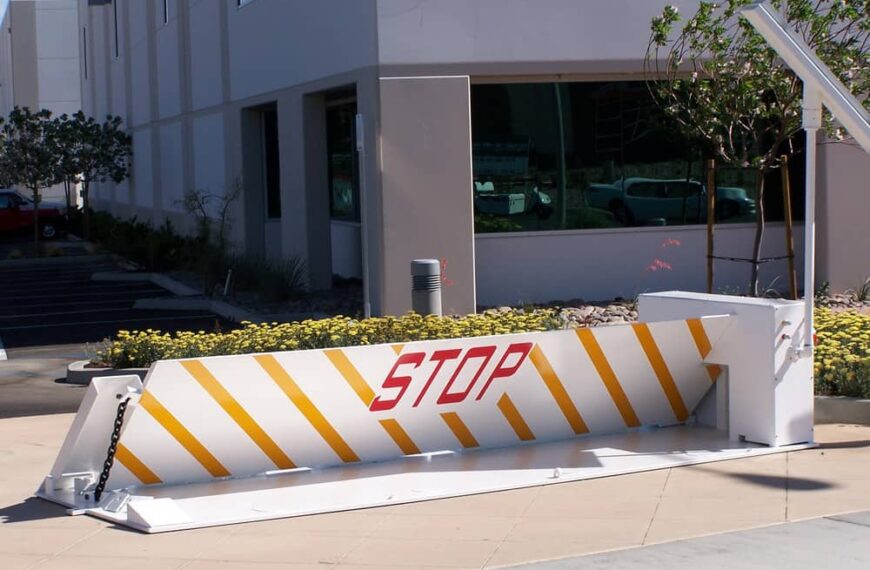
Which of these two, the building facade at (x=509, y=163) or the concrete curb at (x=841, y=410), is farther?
the building facade at (x=509, y=163)

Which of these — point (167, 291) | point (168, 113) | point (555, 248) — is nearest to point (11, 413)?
point (555, 248)

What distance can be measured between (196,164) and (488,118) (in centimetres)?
1294

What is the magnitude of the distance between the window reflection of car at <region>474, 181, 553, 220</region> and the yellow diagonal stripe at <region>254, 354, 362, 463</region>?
9.09 m

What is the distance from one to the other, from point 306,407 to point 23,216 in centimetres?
3536

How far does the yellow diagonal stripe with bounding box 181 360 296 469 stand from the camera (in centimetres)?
846

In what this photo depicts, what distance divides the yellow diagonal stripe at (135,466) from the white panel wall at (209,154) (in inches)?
706

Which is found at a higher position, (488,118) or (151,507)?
(488,118)

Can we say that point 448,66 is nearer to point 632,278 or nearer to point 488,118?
point 488,118

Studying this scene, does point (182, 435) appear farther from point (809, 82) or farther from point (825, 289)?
point (825, 289)

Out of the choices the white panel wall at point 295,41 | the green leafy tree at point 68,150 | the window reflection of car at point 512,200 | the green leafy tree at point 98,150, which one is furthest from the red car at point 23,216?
the window reflection of car at point 512,200

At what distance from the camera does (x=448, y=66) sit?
55.5 feet

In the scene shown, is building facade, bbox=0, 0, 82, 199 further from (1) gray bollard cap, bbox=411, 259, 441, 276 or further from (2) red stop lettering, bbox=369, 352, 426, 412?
(2) red stop lettering, bbox=369, 352, 426, 412

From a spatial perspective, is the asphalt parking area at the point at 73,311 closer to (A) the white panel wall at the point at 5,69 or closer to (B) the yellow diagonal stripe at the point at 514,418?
(B) the yellow diagonal stripe at the point at 514,418

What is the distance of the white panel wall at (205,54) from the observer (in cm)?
2572
